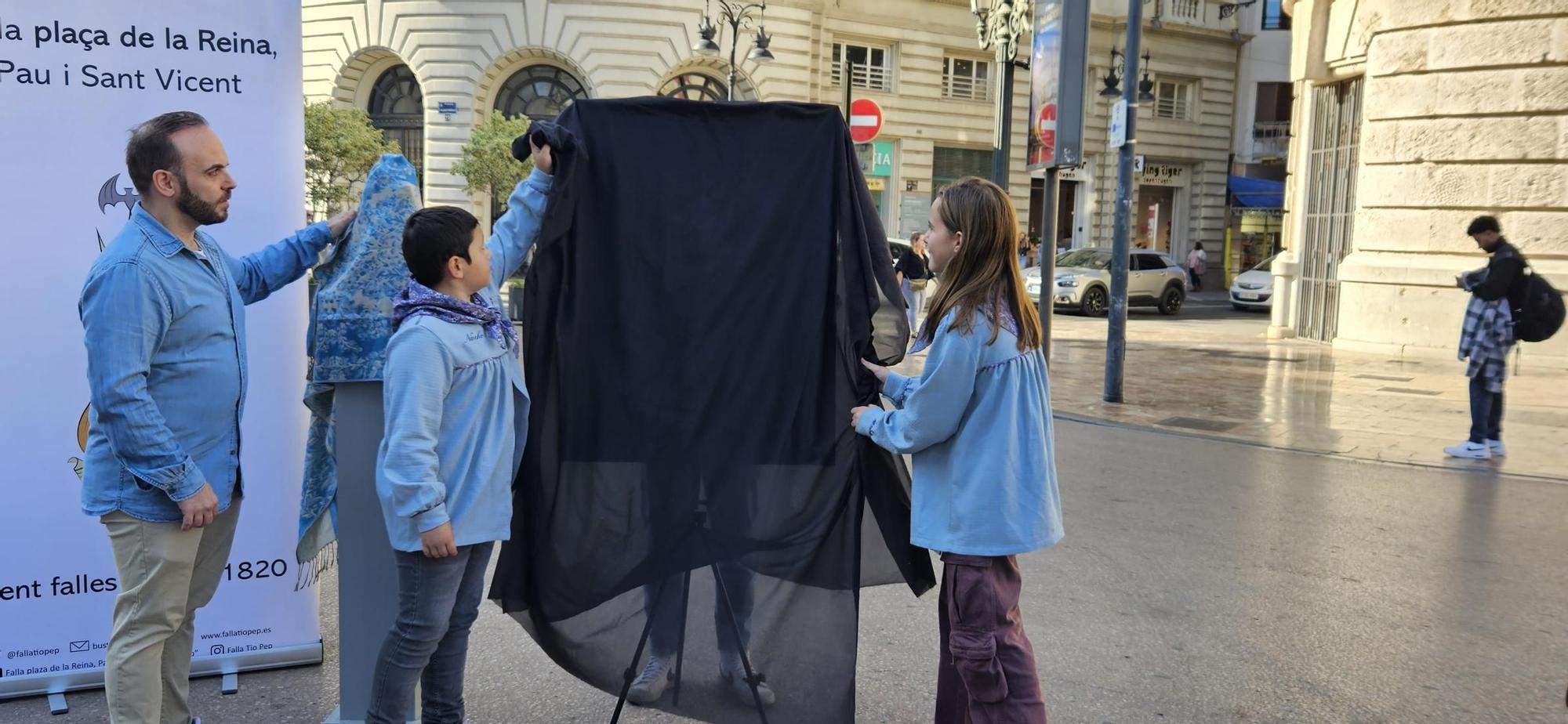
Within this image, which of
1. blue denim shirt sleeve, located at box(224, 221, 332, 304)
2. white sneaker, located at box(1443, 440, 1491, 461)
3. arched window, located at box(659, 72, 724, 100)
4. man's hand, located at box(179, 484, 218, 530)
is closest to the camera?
man's hand, located at box(179, 484, 218, 530)

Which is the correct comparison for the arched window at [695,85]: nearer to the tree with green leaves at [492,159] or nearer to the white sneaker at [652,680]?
the tree with green leaves at [492,159]

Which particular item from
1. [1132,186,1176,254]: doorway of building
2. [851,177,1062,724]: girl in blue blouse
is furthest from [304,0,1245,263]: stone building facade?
[851,177,1062,724]: girl in blue blouse

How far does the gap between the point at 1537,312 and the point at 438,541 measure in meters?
8.95

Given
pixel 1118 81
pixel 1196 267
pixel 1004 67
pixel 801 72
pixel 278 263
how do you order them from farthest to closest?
pixel 1196 267 → pixel 1118 81 → pixel 801 72 → pixel 1004 67 → pixel 278 263

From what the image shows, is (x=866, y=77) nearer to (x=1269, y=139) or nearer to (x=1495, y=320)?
(x=1269, y=139)

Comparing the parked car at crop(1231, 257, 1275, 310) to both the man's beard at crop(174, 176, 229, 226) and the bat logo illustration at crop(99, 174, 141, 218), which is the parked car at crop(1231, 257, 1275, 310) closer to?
the bat logo illustration at crop(99, 174, 141, 218)

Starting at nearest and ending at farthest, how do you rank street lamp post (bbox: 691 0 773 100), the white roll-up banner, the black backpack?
the white roll-up banner
the black backpack
street lamp post (bbox: 691 0 773 100)

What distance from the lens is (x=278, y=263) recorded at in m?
3.38

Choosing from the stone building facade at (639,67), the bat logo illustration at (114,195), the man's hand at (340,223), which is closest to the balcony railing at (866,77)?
the stone building facade at (639,67)

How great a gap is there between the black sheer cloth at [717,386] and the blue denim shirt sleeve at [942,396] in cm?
24

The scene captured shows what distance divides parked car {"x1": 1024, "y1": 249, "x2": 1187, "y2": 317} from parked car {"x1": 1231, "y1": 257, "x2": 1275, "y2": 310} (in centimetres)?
177

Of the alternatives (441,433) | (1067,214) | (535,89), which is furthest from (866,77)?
(441,433)

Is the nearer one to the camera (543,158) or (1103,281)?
(543,158)

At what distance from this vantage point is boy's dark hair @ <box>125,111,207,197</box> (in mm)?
2857
